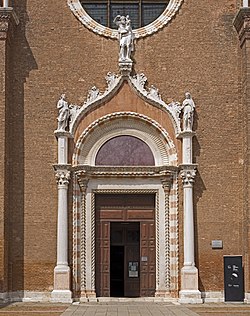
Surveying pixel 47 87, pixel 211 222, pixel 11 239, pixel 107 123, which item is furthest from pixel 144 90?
pixel 11 239

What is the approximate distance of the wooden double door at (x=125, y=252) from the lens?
871 inches

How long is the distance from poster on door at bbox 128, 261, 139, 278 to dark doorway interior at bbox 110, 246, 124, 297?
0.89 ft

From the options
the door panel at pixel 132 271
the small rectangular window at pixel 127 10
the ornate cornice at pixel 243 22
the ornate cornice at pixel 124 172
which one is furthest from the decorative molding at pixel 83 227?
the ornate cornice at pixel 243 22

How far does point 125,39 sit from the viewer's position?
876 inches

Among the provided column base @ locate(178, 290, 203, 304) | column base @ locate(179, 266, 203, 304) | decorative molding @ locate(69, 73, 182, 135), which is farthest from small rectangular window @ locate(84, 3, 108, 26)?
column base @ locate(178, 290, 203, 304)

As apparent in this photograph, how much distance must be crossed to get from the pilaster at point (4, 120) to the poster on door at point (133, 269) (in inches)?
142

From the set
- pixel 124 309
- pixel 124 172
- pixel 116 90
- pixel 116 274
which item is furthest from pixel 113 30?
pixel 124 309

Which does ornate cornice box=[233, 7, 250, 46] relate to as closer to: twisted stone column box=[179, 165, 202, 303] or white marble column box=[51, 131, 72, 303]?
twisted stone column box=[179, 165, 202, 303]

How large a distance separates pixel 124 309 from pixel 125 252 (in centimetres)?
314

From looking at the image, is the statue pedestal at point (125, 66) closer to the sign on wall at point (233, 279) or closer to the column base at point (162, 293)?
the sign on wall at point (233, 279)

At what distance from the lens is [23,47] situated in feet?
73.6

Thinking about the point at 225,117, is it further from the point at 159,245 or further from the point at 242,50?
the point at 159,245

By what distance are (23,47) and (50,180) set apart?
393 cm

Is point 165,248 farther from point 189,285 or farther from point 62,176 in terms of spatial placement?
point 62,176
